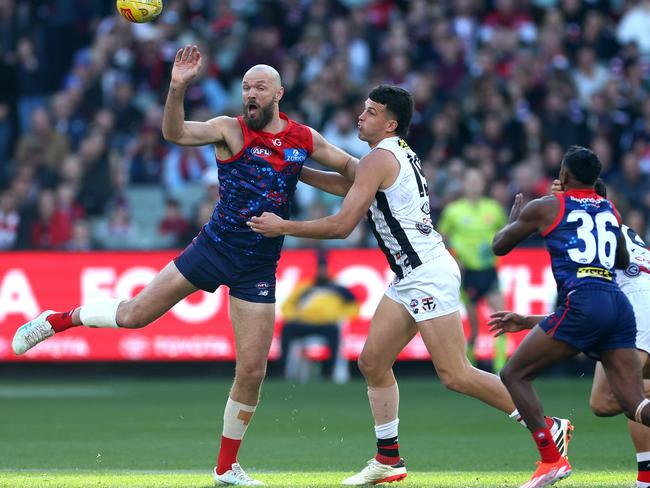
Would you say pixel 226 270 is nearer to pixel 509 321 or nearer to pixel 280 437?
pixel 509 321

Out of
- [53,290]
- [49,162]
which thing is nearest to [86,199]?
[49,162]

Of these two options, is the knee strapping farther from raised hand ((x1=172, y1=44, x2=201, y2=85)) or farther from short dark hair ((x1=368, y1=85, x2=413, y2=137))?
raised hand ((x1=172, y1=44, x2=201, y2=85))

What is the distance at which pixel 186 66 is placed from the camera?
8.29 m

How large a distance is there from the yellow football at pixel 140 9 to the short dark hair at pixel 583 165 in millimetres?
3417

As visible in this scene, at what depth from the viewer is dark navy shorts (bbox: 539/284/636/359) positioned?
7.67 m

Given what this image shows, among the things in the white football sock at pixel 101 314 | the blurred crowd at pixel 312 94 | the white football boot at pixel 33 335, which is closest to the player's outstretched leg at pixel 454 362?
the white football sock at pixel 101 314

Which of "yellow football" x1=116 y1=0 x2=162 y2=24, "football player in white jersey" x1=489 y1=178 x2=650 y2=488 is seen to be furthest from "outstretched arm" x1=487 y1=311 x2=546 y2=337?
"yellow football" x1=116 y1=0 x2=162 y2=24

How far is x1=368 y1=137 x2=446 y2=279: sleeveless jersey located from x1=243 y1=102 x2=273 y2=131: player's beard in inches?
30.6

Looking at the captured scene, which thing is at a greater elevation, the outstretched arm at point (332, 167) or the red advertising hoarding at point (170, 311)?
the outstretched arm at point (332, 167)

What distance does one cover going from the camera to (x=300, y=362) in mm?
17672

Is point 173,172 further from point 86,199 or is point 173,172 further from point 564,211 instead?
point 564,211

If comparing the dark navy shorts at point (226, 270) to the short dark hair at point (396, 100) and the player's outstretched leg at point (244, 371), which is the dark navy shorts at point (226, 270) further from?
the short dark hair at point (396, 100)

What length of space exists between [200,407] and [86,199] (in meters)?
A: 6.75

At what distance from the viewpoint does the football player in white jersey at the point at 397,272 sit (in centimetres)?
841
